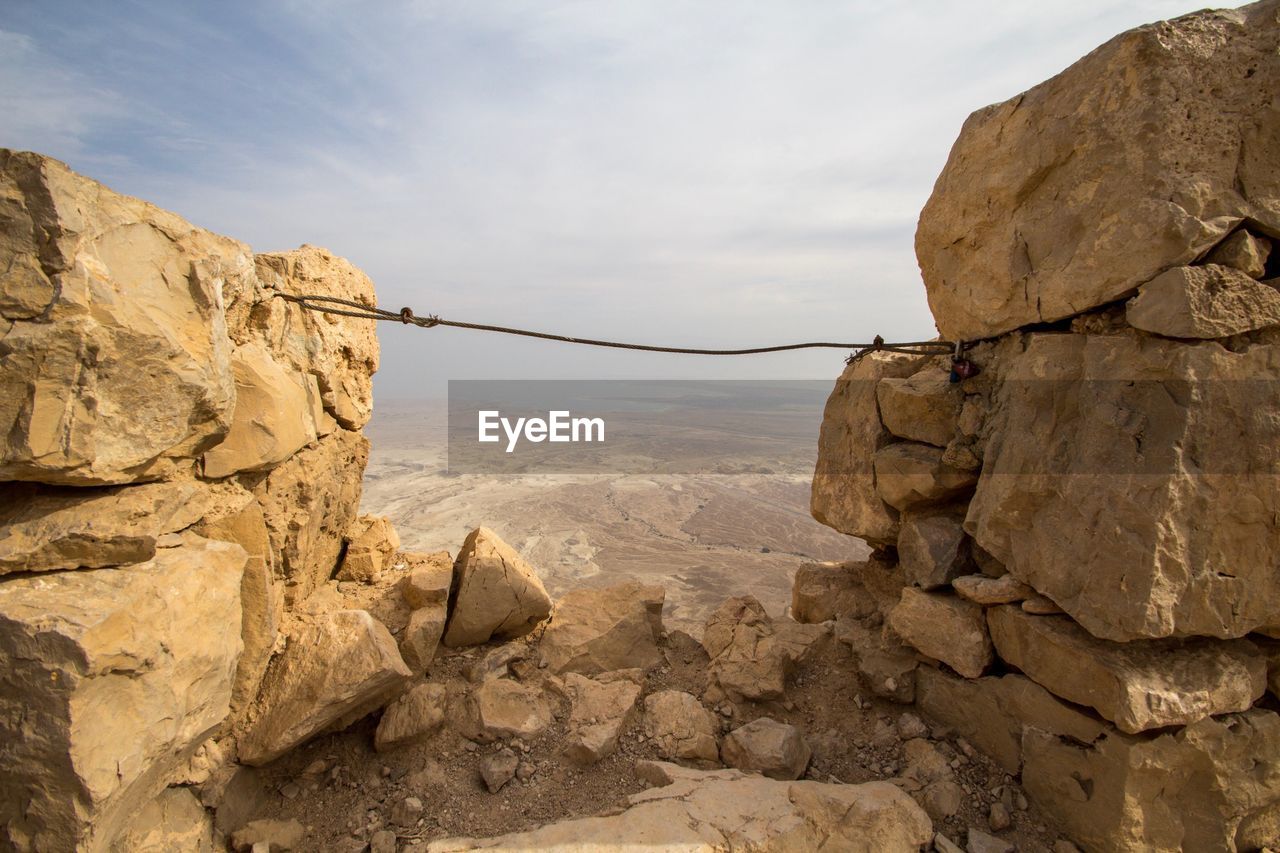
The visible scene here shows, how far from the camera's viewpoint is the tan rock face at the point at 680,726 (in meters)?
2.78

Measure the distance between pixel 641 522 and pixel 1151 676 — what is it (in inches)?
535

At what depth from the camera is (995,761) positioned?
107 inches

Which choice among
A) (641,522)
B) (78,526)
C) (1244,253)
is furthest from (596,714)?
(641,522)

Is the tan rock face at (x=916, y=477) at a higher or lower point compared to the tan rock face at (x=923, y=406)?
lower

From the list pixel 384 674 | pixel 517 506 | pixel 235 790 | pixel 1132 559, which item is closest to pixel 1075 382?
pixel 1132 559

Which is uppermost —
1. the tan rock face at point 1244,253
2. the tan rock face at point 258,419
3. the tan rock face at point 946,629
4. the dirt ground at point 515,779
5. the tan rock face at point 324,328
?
the tan rock face at point 1244,253

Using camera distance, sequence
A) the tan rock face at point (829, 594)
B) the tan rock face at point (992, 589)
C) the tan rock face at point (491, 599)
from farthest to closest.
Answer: the tan rock face at point (829, 594), the tan rock face at point (491, 599), the tan rock face at point (992, 589)

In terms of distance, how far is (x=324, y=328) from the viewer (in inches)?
121

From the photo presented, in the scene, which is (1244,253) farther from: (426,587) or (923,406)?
(426,587)

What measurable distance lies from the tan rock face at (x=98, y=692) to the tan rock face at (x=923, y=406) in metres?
3.09

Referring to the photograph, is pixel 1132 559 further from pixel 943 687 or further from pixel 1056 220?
pixel 1056 220

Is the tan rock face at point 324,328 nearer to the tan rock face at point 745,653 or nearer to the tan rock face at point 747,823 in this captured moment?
the tan rock face at point 747,823

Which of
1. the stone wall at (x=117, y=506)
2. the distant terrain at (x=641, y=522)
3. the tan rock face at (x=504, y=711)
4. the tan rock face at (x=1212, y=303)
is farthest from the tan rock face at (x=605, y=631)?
the distant terrain at (x=641, y=522)

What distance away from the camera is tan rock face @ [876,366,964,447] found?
10.2 feet
